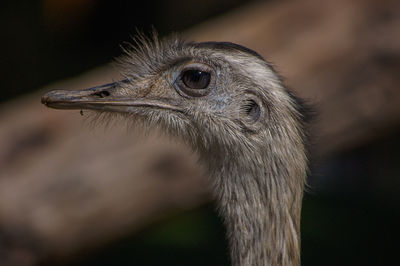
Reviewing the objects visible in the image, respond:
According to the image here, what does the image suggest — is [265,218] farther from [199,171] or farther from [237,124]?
[199,171]

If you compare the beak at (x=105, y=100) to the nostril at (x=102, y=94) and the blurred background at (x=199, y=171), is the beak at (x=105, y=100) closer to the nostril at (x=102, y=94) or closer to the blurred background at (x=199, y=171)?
the nostril at (x=102, y=94)

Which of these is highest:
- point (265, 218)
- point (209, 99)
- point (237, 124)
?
point (209, 99)

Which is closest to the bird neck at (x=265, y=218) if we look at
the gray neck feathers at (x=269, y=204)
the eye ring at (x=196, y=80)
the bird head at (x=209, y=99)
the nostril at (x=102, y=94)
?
the gray neck feathers at (x=269, y=204)

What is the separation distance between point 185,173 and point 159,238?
4.17ft

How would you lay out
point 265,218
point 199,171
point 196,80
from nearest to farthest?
point 265,218 → point 196,80 → point 199,171

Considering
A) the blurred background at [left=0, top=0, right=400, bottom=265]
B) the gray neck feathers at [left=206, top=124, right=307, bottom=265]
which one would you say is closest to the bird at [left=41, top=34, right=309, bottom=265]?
the gray neck feathers at [left=206, top=124, right=307, bottom=265]

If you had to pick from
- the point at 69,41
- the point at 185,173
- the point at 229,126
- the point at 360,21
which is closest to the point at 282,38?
the point at 360,21

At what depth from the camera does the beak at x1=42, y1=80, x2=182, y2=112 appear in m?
2.54

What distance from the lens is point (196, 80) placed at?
265 centimetres

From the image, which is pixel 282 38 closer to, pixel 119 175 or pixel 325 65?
pixel 325 65

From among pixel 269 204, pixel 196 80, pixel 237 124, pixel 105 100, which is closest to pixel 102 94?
pixel 105 100

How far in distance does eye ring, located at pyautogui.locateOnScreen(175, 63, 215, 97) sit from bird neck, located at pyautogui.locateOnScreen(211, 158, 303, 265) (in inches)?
12.3

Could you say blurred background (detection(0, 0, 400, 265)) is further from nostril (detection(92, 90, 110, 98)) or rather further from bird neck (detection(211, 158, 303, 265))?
bird neck (detection(211, 158, 303, 265))

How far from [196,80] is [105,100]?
34 centimetres
